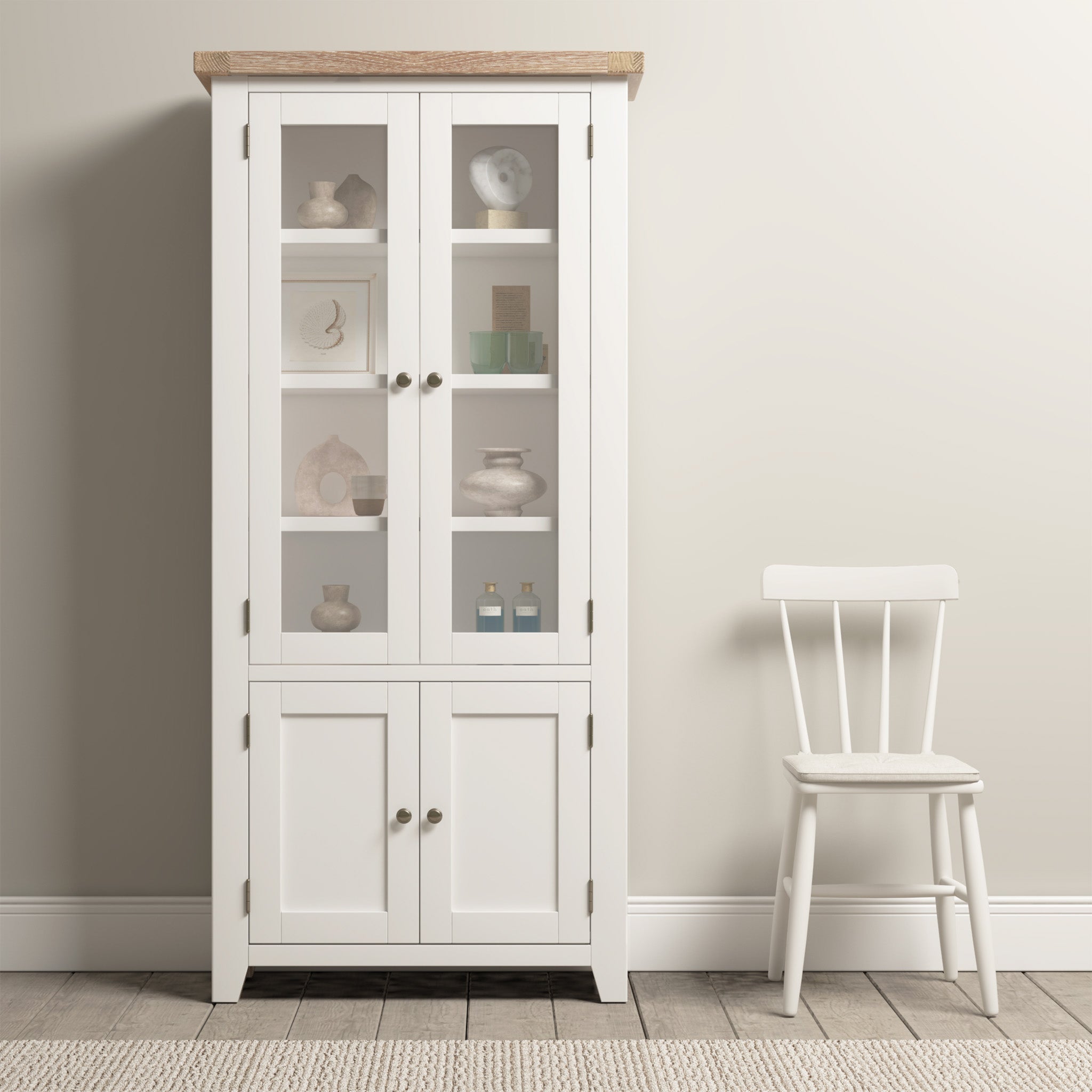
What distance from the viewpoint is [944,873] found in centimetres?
227

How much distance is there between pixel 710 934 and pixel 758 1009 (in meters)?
0.25

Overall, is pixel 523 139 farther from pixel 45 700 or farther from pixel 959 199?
pixel 45 700

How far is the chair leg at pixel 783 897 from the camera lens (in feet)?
7.36

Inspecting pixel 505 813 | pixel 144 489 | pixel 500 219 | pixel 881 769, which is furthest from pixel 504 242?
pixel 881 769

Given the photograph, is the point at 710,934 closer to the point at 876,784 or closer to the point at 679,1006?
the point at 679,1006

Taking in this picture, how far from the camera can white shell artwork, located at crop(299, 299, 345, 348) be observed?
2.13 m

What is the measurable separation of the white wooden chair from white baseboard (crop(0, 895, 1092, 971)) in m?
0.08

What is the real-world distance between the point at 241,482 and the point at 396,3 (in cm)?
118

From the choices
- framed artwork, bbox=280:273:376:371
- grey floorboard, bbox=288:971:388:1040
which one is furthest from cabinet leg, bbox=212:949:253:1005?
framed artwork, bbox=280:273:376:371

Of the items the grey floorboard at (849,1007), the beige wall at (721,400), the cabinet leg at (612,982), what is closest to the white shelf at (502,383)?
the beige wall at (721,400)

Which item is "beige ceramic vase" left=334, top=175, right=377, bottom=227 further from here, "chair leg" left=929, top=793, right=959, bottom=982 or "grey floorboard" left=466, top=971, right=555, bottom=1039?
"chair leg" left=929, top=793, right=959, bottom=982

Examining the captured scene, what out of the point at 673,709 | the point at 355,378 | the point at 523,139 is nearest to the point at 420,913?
the point at 673,709

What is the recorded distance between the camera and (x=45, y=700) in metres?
2.41

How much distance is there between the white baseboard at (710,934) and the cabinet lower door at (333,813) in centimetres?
38
